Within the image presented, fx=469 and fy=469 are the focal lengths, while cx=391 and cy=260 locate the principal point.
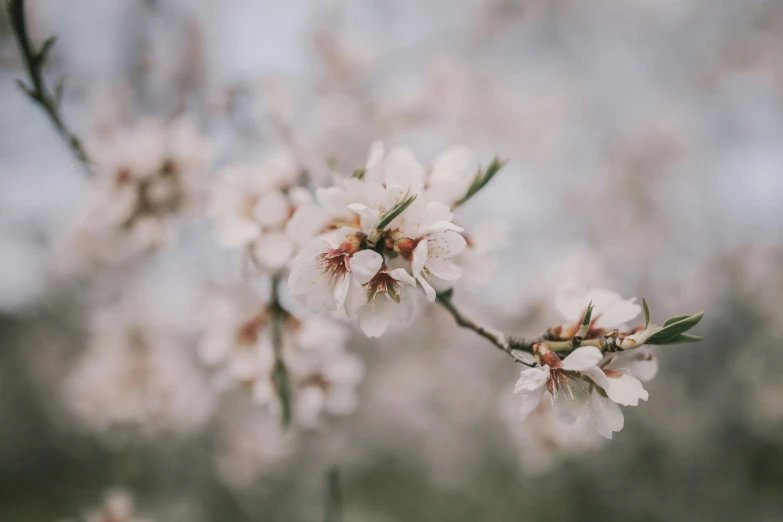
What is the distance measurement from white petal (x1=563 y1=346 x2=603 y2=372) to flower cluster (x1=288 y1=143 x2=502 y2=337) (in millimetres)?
205

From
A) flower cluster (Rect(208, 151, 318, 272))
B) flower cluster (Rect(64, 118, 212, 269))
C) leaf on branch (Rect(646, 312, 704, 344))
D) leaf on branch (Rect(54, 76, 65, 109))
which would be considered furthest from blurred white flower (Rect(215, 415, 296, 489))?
leaf on branch (Rect(646, 312, 704, 344))

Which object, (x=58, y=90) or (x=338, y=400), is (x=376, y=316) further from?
(x=58, y=90)

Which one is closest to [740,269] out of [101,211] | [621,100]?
[621,100]

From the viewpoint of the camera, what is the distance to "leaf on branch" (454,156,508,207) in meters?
0.81

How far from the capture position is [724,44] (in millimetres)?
3943

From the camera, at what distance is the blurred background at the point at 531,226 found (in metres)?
2.60

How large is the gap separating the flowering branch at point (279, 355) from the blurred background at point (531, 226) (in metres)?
1.18

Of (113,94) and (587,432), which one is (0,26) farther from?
(587,432)

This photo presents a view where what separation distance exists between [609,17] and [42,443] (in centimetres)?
1108

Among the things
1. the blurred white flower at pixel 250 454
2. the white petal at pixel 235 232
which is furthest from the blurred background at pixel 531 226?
the white petal at pixel 235 232

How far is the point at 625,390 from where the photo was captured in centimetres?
68

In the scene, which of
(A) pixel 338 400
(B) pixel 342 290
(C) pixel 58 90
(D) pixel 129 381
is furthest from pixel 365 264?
(D) pixel 129 381

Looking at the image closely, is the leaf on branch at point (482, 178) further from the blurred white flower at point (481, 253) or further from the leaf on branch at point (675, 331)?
the leaf on branch at point (675, 331)

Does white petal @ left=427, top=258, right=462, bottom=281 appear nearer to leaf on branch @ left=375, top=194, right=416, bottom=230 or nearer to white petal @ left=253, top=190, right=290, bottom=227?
leaf on branch @ left=375, top=194, right=416, bottom=230
